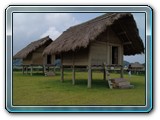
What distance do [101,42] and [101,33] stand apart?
1.43 ft

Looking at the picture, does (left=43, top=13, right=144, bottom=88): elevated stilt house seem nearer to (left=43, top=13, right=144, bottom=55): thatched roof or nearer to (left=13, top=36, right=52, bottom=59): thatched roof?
(left=43, top=13, right=144, bottom=55): thatched roof

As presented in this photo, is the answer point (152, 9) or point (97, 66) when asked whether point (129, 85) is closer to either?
point (97, 66)

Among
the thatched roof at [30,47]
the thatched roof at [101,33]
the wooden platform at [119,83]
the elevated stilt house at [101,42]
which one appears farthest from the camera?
the wooden platform at [119,83]

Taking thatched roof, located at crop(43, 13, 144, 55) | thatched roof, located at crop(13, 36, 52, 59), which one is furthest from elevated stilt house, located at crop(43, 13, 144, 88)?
thatched roof, located at crop(13, 36, 52, 59)

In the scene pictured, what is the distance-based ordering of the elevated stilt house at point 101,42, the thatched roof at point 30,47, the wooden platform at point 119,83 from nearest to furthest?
the thatched roof at point 30,47 → the elevated stilt house at point 101,42 → the wooden platform at point 119,83

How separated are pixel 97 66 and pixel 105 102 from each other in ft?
11.7

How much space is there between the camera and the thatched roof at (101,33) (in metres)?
9.61

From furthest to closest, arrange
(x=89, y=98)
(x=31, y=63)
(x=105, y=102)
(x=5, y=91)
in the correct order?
(x=31, y=63), (x=89, y=98), (x=105, y=102), (x=5, y=91)

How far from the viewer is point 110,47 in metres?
11.0

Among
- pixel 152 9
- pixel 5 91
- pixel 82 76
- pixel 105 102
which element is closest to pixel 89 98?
pixel 105 102

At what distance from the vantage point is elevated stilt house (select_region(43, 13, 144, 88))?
9.84 meters

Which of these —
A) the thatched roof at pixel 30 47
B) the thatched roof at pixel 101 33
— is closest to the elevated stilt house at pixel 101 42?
the thatched roof at pixel 101 33

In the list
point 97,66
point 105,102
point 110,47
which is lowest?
point 105,102

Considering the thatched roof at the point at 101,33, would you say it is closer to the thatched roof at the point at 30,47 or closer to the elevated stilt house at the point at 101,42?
the elevated stilt house at the point at 101,42
